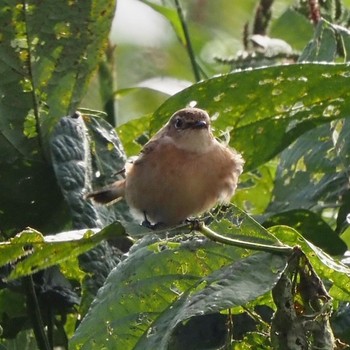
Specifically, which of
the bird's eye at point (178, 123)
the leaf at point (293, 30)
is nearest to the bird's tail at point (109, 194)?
the bird's eye at point (178, 123)

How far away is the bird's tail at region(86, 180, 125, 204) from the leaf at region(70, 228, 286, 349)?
47cm

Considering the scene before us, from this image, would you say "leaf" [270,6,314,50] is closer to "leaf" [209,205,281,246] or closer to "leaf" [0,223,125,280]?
"leaf" [209,205,281,246]

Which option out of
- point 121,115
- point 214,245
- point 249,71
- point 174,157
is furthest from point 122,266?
point 121,115

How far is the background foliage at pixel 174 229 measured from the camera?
1.68 m

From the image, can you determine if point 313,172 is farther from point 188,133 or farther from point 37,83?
point 188,133

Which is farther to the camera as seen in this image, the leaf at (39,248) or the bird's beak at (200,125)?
the bird's beak at (200,125)

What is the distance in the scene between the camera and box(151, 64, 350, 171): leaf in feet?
7.13

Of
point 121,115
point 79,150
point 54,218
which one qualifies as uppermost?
point 79,150

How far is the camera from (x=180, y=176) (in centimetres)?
315

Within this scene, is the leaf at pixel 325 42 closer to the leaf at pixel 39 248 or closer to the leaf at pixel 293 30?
the leaf at pixel 293 30

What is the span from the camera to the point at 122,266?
1737 mm

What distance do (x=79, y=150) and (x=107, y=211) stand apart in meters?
0.15

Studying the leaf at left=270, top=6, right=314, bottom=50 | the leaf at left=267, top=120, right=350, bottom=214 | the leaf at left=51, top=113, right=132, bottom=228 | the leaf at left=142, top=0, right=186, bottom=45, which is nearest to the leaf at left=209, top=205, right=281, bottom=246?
the leaf at left=51, top=113, right=132, bottom=228

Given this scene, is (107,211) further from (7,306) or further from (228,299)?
(228,299)
